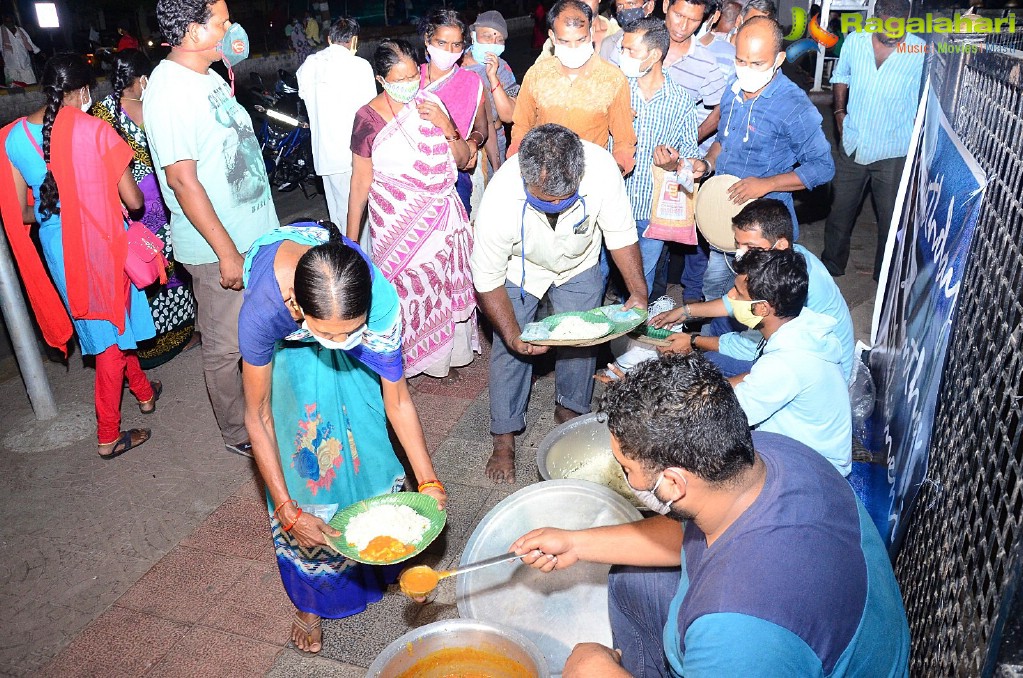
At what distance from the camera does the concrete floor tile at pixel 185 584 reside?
123 inches

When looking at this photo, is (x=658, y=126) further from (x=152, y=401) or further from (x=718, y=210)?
(x=152, y=401)

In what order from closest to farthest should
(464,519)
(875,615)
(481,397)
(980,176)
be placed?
1. (875,615)
2. (980,176)
3. (464,519)
4. (481,397)

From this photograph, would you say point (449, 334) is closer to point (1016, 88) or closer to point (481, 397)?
point (481, 397)

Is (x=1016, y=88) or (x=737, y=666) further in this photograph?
(x=1016, y=88)

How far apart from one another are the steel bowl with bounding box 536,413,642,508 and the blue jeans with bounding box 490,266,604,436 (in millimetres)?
622

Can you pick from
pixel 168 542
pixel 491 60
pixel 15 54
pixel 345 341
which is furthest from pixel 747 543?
pixel 15 54

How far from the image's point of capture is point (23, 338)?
429cm

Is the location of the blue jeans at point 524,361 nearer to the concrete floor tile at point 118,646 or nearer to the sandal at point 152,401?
the concrete floor tile at point 118,646

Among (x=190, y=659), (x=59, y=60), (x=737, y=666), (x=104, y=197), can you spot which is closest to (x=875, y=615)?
(x=737, y=666)

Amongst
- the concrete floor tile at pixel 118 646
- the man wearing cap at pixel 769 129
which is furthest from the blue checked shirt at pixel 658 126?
the concrete floor tile at pixel 118 646

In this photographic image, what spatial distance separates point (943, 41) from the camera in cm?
374

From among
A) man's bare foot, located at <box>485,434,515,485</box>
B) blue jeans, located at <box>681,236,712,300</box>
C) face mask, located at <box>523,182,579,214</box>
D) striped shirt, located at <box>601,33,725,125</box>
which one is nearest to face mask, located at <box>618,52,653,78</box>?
striped shirt, located at <box>601,33,725,125</box>

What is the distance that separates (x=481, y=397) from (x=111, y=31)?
770 inches

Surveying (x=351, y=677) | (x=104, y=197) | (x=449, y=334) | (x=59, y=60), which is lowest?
(x=351, y=677)
